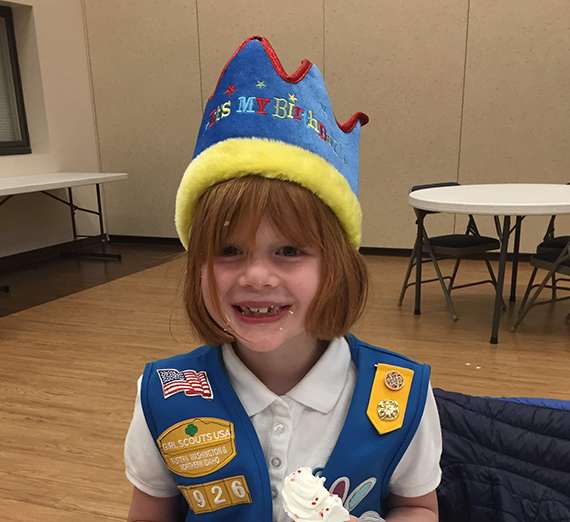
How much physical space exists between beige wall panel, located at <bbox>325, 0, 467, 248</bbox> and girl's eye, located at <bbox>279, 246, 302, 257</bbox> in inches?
168

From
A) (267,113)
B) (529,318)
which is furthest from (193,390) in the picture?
(529,318)

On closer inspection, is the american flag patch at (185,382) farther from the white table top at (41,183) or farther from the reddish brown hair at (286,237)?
the white table top at (41,183)

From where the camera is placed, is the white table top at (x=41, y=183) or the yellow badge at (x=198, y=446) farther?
the white table top at (x=41, y=183)

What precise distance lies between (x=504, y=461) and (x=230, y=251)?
1.12m

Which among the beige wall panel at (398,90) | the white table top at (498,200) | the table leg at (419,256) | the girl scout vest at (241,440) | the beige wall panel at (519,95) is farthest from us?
the beige wall panel at (398,90)

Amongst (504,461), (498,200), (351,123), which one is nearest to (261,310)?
(351,123)

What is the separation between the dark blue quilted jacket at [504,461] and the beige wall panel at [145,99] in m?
4.39

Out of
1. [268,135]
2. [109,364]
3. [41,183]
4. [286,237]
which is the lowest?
[109,364]

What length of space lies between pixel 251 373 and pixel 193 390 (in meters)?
0.09

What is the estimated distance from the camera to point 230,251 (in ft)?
2.45

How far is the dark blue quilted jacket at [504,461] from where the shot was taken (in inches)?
52.7

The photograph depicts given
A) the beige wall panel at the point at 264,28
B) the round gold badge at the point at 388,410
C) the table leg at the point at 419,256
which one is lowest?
the table leg at the point at 419,256

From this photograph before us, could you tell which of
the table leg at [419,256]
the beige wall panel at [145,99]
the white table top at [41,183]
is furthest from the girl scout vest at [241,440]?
the beige wall panel at [145,99]

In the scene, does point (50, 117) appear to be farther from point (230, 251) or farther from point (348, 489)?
point (348, 489)
